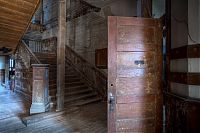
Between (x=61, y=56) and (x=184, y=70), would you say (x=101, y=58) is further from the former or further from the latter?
(x=184, y=70)

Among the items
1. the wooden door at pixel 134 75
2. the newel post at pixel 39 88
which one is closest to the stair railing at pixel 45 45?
the newel post at pixel 39 88

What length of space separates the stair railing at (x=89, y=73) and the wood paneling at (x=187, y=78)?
3805mm

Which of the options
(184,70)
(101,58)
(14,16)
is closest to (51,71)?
(101,58)

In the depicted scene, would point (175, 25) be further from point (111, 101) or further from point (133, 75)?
point (111, 101)

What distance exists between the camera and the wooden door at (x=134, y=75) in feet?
8.00

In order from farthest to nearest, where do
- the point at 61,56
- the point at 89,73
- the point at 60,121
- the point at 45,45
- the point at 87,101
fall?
1. the point at 45,45
2. the point at 89,73
3. the point at 87,101
4. the point at 61,56
5. the point at 60,121

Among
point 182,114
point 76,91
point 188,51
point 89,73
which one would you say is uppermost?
point 188,51

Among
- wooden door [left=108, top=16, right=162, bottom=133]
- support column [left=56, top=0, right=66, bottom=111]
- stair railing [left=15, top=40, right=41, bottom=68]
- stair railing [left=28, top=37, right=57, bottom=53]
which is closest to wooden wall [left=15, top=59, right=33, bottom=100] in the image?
stair railing [left=15, top=40, right=41, bottom=68]

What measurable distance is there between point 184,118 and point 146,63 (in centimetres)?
81

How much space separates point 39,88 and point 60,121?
108 centimetres

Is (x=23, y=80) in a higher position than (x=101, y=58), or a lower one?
lower

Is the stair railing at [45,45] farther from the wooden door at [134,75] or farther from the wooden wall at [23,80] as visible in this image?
the wooden door at [134,75]

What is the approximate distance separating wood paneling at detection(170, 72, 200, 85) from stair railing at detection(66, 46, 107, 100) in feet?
12.5

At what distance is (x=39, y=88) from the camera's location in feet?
15.1
